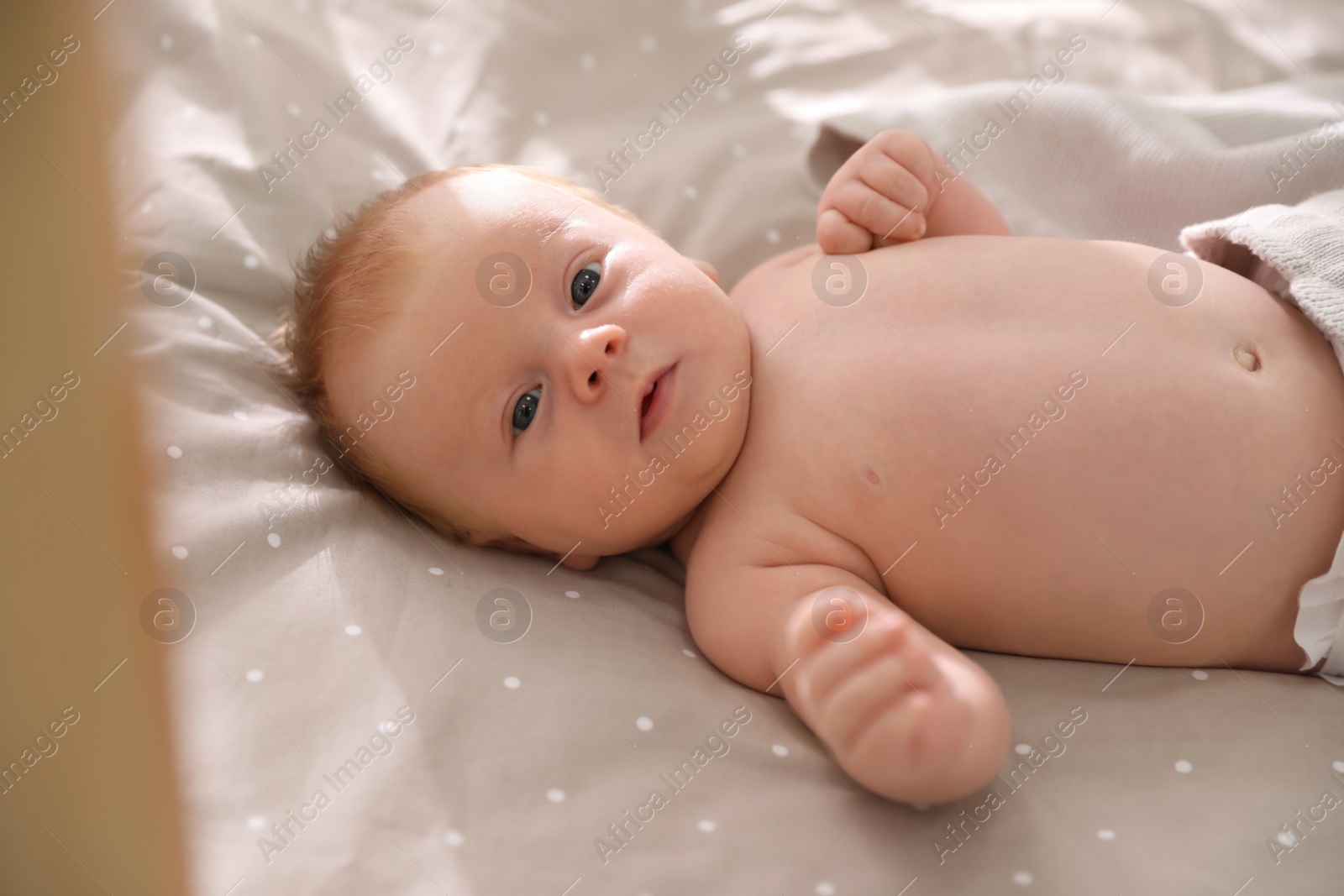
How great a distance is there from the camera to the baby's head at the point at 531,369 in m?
1.08

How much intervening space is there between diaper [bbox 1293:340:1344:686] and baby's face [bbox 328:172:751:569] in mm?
603

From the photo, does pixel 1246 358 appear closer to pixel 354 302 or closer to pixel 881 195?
pixel 881 195

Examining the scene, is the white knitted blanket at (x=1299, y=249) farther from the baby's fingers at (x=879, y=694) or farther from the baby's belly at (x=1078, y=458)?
the baby's fingers at (x=879, y=694)

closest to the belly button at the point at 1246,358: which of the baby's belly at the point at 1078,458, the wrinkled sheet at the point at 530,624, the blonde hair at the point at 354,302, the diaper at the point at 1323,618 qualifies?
the baby's belly at the point at 1078,458

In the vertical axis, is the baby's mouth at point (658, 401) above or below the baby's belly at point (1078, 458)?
above

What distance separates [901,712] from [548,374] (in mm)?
525

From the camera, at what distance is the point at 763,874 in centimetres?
81

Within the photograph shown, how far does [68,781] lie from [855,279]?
912mm

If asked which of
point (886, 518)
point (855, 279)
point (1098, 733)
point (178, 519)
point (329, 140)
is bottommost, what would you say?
point (1098, 733)

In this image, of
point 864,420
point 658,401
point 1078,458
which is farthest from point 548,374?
point 1078,458

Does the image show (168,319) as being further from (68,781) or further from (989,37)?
(989,37)

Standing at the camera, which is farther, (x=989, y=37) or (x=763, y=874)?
(x=989, y=37)

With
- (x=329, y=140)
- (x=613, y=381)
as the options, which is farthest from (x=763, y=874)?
(x=329, y=140)

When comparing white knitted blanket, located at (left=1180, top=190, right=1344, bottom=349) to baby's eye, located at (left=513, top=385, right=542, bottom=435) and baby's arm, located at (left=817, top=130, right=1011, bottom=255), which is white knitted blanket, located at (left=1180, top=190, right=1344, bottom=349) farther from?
baby's eye, located at (left=513, top=385, right=542, bottom=435)
